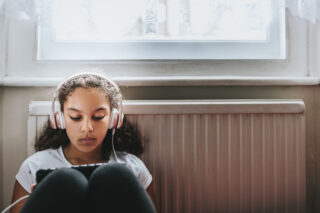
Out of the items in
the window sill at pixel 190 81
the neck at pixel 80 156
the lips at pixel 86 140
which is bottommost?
the neck at pixel 80 156

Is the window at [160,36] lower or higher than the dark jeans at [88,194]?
higher

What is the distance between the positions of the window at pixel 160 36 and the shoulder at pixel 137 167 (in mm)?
447

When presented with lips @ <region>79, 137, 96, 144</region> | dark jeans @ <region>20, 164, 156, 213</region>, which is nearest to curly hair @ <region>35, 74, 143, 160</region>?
lips @ <region>79, 137, 96, 144</region>

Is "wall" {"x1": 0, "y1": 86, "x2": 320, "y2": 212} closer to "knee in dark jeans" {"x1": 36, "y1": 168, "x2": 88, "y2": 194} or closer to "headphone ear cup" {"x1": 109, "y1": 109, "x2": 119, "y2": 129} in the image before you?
"headphone ear cup" {"x1": 109, "y1": 109, "x2": 119, "y2": 129}

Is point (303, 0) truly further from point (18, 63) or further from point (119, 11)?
point (18, 63)

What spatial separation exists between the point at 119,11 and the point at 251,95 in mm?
677

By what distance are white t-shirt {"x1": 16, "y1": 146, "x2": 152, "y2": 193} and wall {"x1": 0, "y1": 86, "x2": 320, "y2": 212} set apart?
0.27 m

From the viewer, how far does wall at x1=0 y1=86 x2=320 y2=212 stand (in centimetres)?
115

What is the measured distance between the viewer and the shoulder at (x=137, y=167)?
946 millimetres

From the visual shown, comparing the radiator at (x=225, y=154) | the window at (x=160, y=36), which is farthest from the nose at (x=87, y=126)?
the window at (x=160, y=36)

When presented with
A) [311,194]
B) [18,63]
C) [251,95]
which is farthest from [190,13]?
[311,194]

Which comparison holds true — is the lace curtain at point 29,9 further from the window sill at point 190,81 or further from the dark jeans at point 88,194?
the dark jeans at point 88,194

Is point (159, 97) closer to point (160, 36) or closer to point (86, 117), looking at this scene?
point (160, 36)

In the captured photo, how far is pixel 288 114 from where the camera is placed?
1095 millimetres
